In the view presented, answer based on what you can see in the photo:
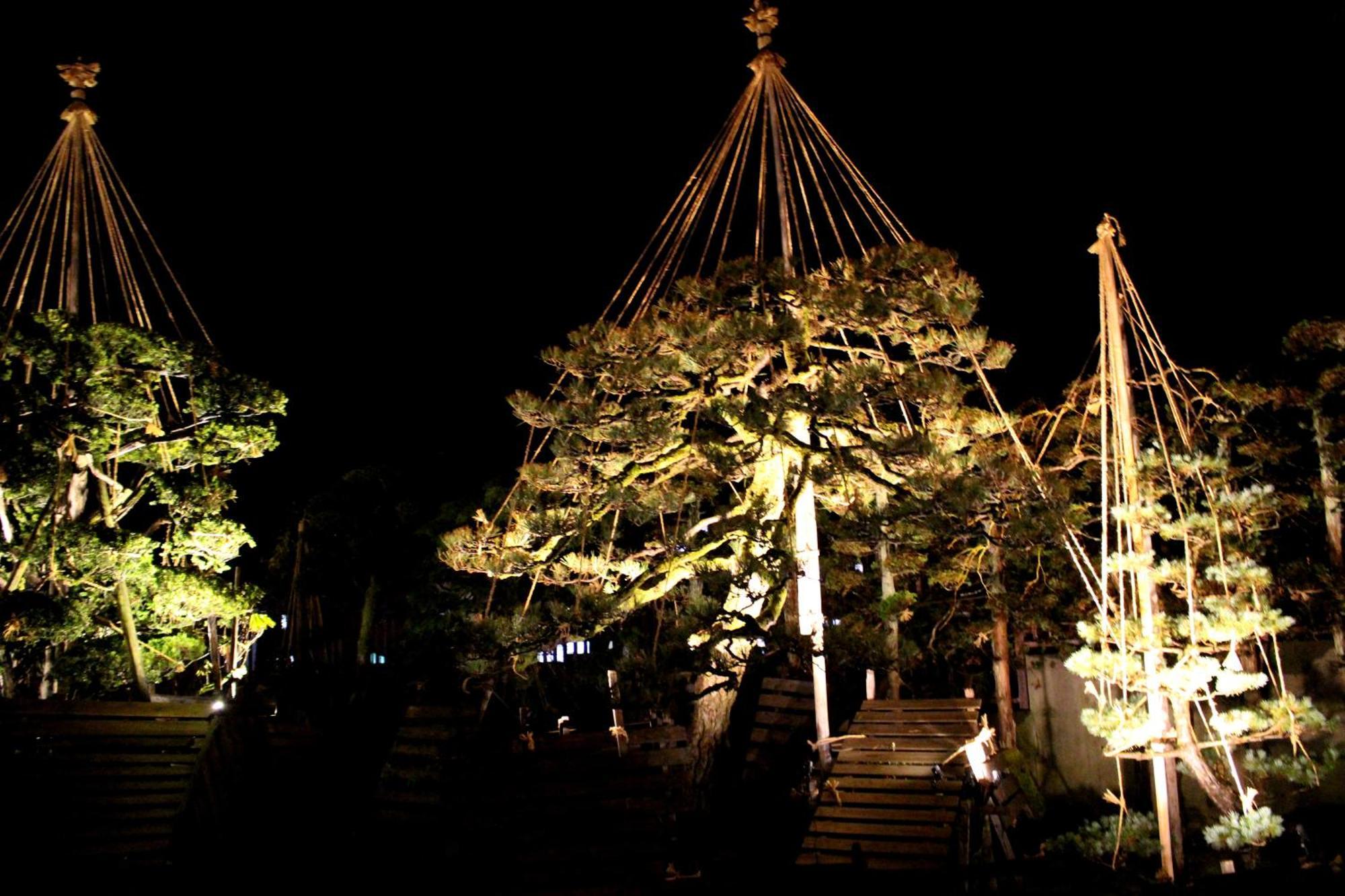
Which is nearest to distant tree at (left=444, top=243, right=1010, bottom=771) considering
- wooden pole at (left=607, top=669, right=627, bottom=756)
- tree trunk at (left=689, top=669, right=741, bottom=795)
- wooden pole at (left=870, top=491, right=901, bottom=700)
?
tree trunk at (left=689, top=669, right=741, bottom=795)

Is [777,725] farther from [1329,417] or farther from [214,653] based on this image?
[1329,417]

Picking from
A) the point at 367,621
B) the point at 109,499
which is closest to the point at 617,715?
the point at 109,499

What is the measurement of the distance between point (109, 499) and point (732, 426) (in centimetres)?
599

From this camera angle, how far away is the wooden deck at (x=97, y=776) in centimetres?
726

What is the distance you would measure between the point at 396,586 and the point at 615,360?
9.46 metres

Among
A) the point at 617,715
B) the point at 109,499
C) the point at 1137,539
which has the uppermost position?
the point at 109,499

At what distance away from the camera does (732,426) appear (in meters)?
7.89

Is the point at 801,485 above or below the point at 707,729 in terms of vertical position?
above

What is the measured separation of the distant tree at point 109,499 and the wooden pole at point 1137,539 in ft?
23.8

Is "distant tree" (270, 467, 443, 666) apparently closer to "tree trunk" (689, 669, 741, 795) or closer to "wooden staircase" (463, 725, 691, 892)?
"tree trunk" (689, 669, 741, 795)

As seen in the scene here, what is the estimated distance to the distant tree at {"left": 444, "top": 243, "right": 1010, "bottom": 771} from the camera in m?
7.43

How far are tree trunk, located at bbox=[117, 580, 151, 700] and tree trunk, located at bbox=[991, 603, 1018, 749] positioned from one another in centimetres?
814

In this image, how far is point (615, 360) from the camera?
779cm

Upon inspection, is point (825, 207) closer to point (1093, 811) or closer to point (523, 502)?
point (523, 502)
